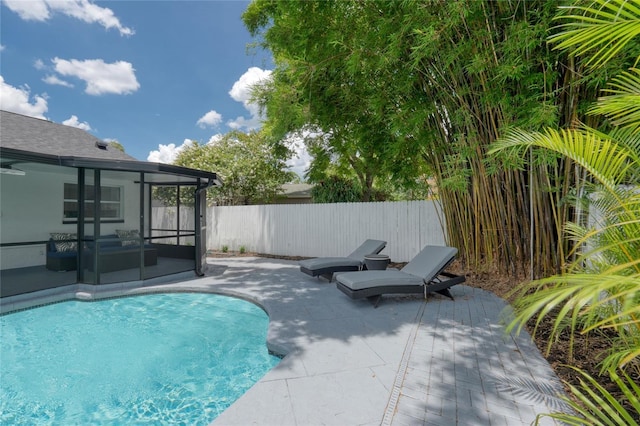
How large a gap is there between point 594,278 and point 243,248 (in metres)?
10.9

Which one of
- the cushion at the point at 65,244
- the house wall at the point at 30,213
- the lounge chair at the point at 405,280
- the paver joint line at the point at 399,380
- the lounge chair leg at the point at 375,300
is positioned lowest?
the paver joint line at the point at 399,380

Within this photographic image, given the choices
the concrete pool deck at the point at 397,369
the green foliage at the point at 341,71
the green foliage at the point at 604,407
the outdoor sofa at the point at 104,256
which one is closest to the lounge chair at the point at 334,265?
the concrete pool deck at the point at 397,369

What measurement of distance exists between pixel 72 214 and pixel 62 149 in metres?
2.30

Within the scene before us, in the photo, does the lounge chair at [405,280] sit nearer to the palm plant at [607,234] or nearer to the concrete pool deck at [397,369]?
the concrete pool deck at [397,369]

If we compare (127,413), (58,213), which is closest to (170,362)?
(127,413)

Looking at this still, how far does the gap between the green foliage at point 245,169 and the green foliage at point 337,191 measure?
8.20 feet

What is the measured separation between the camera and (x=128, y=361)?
3717 millimetres

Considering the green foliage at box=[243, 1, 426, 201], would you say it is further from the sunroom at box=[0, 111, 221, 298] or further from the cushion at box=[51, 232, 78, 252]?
the cushion at box=[51, 232, 78, 252]

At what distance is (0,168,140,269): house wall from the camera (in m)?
7.56

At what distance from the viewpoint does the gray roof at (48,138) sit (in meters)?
6.95

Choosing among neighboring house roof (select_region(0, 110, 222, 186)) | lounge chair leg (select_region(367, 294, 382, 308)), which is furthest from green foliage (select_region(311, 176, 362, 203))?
lounge chair leg (select_region(367, 294, 382, 308))

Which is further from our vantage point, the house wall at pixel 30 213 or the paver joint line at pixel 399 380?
the house wall at pixel 30 213

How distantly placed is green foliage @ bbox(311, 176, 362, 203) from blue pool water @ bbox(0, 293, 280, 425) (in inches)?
280

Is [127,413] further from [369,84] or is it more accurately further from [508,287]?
[369,84]
